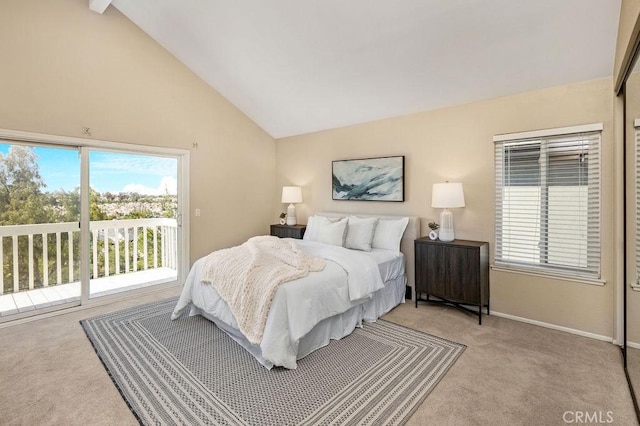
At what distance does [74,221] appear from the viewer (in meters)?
3.89

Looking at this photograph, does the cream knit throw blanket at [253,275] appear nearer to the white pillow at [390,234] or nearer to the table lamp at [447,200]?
the white pillow at [390,234]

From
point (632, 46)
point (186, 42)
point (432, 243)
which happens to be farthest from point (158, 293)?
point (632, 46)

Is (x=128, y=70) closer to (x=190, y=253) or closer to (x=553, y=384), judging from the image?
(x=190, y=253)

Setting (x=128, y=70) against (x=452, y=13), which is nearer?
(x=452, y=13)

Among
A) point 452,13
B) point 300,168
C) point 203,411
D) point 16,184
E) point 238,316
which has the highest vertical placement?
point 452,13

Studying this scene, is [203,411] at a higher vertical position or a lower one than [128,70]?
lower

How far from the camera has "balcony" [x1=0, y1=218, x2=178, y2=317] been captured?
359 cm

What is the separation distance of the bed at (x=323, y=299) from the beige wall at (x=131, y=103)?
5.77 ft

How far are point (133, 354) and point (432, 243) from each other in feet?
10.3

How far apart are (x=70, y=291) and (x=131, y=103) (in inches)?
98.3

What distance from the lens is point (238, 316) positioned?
2.66m

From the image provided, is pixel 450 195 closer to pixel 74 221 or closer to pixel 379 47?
pixel 379 47

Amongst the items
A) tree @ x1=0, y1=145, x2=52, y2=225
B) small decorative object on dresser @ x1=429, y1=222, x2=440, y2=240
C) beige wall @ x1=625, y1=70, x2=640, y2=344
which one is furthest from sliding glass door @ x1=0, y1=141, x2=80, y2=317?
beige wall @ x1=625, y1=70, x2=640, y2=344

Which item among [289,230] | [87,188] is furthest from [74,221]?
[289,230]
